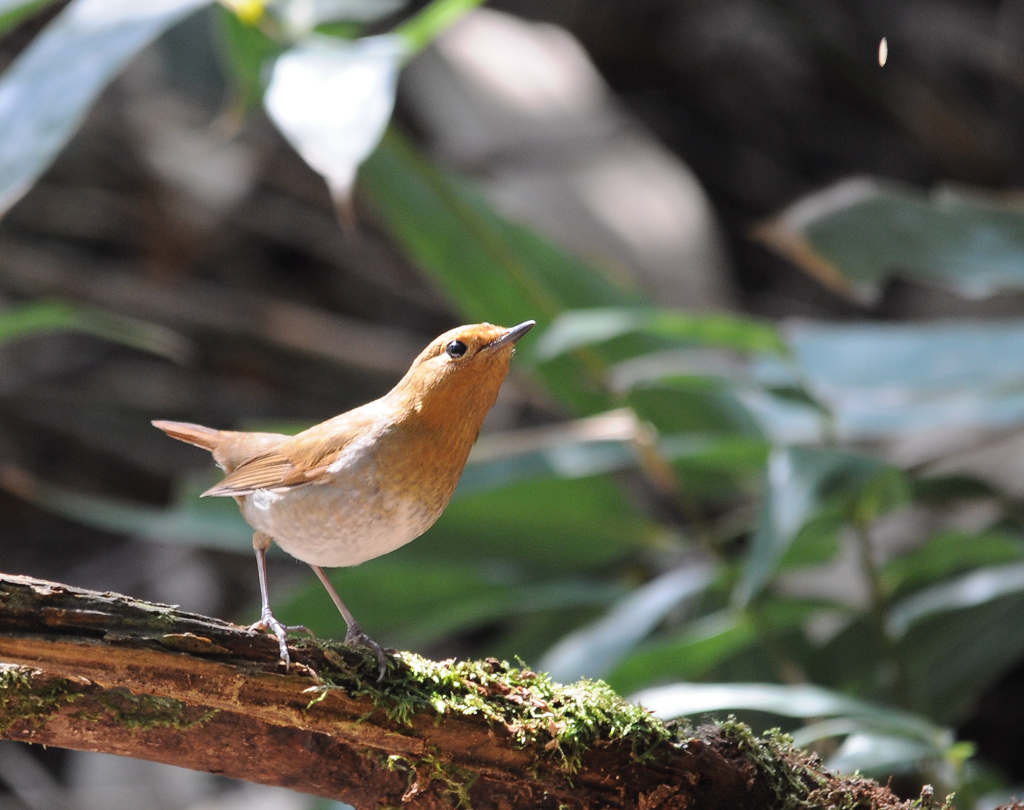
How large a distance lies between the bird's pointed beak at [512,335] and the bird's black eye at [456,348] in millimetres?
48

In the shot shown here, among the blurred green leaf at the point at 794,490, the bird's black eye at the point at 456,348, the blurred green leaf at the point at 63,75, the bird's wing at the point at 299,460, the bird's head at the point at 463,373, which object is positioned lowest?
the blurred green leaf at the point at 794,490

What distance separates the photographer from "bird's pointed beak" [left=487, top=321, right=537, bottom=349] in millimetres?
1861

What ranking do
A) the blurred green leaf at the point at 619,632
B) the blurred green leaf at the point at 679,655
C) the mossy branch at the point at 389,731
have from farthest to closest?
the blurred green leaf at the point at 619,632 < the blurred green leaf at the point at 679,655 < the mossy branch at the point at 389,731

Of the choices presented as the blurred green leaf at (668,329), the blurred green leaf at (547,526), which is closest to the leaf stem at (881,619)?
the blurred green leaf at (668,329)

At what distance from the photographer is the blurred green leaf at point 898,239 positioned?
10.7 feet

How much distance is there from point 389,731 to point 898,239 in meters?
2.54

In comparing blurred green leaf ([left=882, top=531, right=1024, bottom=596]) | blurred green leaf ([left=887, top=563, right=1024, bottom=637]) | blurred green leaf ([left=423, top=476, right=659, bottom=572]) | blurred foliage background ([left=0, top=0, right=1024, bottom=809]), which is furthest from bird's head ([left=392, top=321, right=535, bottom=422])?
blurred green leaf ([left=882, top=531, right=1024, bottom=596])

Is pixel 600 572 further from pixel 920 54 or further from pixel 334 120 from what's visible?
pixel 920 54

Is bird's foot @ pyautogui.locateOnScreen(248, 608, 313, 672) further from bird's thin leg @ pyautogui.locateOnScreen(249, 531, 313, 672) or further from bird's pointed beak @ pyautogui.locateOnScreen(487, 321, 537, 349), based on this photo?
bird's pointed beak @ pyautogui.locateOnScreen(487, 321, 537, 349)

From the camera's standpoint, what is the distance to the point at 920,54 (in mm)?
6430

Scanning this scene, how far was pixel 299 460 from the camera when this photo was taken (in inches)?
80.0

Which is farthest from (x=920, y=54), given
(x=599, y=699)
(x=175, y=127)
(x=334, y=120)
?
(x=599, y=699)

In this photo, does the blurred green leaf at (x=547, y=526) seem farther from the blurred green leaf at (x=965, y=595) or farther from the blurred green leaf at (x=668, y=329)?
the blurred green leaf at (x=965, y=595)

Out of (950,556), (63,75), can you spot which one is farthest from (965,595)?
(63,75)
